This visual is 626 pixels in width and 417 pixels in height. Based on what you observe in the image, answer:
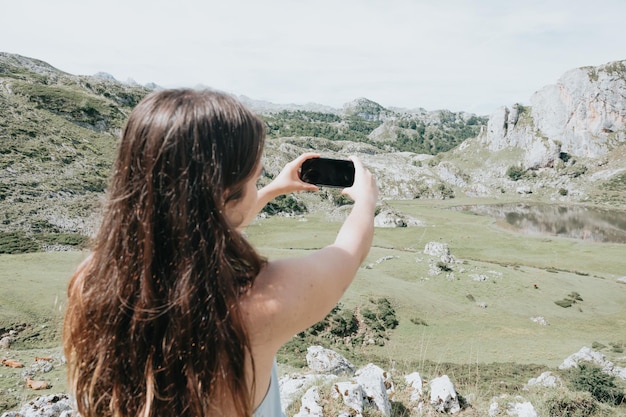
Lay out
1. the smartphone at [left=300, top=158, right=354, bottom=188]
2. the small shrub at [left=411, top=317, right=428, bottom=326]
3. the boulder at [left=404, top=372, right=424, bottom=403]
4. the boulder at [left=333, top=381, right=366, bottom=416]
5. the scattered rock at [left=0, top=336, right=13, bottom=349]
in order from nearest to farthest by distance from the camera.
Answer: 1. the smartphone at [left=300, top=158, right=354, bottom=188]
2. the boulder at [left=333, top=381, right=366, bottom=416]
3. the boulder at [left=404, top=372, right=424, bottom=403]
4. the scattered rock at [left=0, top=336, right=13, bottom=349]
5. the small shrub at [left=411, top=317, right=428, bottom=326]

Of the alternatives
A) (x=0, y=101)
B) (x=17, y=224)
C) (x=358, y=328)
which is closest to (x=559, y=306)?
(x=358, y=328)

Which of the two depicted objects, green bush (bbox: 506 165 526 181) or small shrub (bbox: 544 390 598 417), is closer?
small shrub (bbox: 544 390 598 417)

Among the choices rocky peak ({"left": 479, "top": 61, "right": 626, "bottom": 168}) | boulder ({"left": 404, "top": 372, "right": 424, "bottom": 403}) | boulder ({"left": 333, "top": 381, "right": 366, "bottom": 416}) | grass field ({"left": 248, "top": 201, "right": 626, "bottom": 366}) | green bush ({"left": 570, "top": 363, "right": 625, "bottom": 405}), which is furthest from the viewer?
rocky peak ({"left": 479, "top": 61, "right": 626, "bottom": 168})

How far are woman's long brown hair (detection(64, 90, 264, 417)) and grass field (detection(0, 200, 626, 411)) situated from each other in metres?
0.83

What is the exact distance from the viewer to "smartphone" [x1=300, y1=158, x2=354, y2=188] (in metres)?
2.70

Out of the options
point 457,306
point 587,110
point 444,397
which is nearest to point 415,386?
point 444,397

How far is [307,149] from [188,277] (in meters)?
143

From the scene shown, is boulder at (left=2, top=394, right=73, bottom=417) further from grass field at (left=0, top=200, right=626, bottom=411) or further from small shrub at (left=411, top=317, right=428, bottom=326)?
small shrub at (left=411, top=317, right=428, bottom=326)

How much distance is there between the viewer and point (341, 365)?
1200cm

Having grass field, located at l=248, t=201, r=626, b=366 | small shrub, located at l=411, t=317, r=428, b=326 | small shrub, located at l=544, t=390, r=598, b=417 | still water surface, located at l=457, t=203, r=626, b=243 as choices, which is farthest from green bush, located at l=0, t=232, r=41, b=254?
still water surface, located at l=457, t=203, r=626, b=243

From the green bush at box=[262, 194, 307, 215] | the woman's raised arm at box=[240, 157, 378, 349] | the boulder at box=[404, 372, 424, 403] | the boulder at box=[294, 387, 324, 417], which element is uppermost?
the woman's raised arm at box=[240, 157, 378, 349]

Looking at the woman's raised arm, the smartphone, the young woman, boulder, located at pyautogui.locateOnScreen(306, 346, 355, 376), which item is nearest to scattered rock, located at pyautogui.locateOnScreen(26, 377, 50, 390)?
boulder, located at pyautogui.locateOnScreen(306, 346, 355, 376)

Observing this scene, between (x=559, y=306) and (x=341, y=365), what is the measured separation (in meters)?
29.5

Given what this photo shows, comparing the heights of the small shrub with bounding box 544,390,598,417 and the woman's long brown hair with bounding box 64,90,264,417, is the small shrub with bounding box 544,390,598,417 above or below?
below
